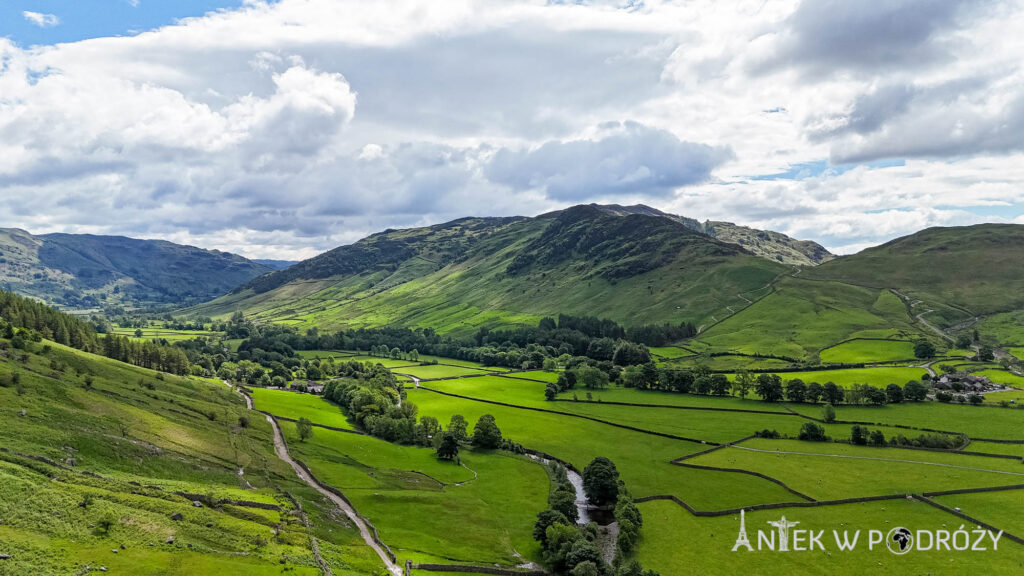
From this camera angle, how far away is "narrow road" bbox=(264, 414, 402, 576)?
72938 millimetres

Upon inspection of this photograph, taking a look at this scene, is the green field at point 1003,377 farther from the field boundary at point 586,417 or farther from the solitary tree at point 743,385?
the field boundary at point 586,417

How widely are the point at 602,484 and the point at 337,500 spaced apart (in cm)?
4654

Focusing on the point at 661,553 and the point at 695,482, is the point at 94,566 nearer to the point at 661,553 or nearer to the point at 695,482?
the point at 661,553

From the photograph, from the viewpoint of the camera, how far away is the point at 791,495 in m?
93.2

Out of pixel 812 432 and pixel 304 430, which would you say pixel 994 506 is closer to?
pixel 812 432

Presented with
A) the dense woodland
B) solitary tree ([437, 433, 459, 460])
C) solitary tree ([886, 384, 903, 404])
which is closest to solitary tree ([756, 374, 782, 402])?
solitary tree ([886, 384, 903, 404])

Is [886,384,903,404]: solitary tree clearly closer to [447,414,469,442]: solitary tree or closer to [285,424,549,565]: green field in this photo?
[285,424,549,565]: green field

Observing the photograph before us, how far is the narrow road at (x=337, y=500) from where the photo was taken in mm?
72938

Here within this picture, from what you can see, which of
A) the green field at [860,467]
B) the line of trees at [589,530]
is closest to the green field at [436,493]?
the line of trees at [589,530]

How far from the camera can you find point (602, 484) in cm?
9875

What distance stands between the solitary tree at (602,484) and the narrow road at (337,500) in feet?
134

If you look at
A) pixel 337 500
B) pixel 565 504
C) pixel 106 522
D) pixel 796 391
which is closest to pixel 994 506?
pixel 565 504

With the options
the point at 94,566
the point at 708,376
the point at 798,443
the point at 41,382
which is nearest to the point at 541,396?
the point at 708,376

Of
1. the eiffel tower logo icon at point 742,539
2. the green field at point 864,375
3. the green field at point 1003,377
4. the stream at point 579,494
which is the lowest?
the stream at point 579,494
